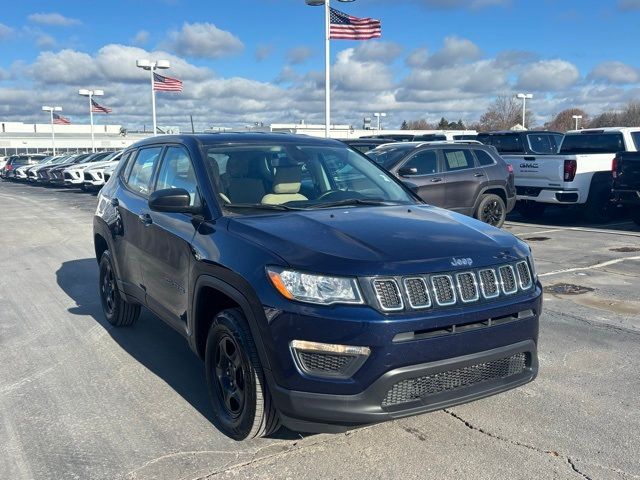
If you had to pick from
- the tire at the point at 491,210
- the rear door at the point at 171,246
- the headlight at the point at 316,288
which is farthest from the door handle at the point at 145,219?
the tire at the point at 491,210

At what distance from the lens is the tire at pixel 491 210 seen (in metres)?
11.7

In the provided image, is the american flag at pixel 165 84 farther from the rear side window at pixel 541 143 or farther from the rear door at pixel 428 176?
the rear door at pixel 428 176

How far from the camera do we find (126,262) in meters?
5.28

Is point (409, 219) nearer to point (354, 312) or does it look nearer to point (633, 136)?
point (354, 312)

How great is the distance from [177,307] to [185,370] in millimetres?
784

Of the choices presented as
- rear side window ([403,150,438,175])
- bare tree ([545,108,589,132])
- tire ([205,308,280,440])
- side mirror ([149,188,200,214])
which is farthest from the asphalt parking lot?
bare tree ([545,108,589,132])

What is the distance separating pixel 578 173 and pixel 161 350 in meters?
9.86

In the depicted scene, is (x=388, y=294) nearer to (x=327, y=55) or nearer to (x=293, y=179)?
(x=293, y=179)

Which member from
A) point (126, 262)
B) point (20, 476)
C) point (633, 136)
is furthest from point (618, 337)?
point (633, 136)

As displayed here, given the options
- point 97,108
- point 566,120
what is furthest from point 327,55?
point 566,120

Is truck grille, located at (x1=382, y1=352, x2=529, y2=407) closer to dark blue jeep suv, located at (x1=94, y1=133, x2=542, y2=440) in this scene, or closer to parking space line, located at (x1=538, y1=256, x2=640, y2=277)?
dark blue jeep suv, located at (x1=94, y1=133, x2=542, y2=440)

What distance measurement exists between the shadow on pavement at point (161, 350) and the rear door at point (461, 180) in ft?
21.8

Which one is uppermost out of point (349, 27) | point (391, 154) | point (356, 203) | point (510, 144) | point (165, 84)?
point (349, 27)

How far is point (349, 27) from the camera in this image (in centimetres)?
1883
